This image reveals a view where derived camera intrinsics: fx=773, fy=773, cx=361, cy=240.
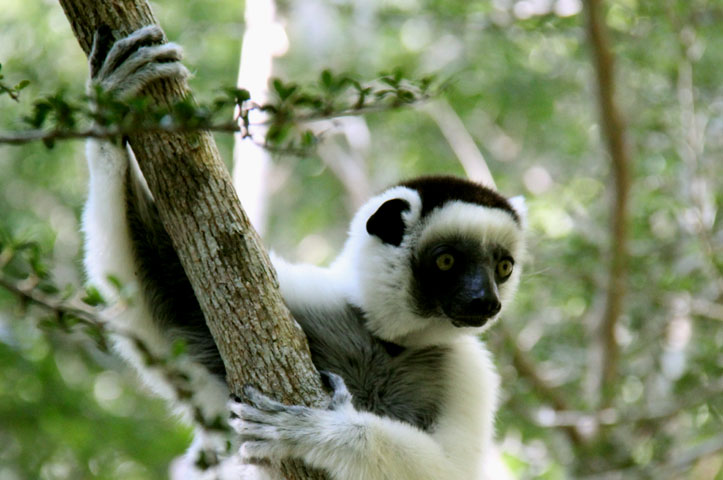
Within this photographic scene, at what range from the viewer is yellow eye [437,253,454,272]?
4098mm

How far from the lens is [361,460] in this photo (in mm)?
3352

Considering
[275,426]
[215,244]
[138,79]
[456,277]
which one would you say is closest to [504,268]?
[456,277]

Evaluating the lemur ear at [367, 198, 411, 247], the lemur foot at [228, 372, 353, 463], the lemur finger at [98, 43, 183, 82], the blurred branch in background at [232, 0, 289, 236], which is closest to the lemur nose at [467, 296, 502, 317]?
the lemur ear at [367, 198, 411, 247]

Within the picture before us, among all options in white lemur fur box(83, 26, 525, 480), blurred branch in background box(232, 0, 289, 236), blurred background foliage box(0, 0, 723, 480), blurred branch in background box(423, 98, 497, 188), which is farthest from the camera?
blurred branch in background box(423, 98, 497, 188)

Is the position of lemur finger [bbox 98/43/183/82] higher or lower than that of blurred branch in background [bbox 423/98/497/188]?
higher

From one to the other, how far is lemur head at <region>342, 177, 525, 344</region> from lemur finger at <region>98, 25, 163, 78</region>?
4.88ft

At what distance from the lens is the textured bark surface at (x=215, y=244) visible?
310cm

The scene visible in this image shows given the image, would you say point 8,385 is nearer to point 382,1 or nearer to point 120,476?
point 120,476

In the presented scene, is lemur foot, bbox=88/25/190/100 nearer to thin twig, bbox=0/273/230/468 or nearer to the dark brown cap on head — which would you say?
thin twig, bbox=0/273/230/468

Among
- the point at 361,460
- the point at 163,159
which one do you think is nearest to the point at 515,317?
the point at 361,460

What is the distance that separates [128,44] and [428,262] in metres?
1.87

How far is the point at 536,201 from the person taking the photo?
888 centimetres

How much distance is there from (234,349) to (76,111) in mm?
1400

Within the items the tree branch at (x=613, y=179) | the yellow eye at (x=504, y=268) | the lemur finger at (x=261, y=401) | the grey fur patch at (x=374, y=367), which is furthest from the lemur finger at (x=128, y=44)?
the tree branch at (x=613, y=179)
